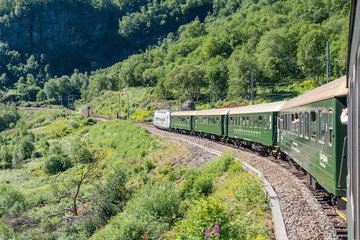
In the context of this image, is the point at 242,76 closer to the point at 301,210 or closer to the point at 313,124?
the point at 313,124

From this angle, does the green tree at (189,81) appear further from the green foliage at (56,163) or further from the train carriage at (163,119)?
the green foliage at (56,163)

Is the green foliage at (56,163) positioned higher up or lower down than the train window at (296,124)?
lower down

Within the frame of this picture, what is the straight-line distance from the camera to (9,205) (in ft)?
93.1

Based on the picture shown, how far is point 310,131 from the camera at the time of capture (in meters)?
8.92

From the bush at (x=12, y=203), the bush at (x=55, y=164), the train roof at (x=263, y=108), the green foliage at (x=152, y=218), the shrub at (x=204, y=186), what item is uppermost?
the train roof at (x=263, y=108)

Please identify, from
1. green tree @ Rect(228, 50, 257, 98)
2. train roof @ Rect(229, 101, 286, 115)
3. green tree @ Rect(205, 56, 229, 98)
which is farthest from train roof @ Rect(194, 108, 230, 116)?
green tree @ Rect(205, 56, 229, 98)

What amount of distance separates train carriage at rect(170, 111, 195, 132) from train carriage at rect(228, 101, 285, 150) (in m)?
12.6

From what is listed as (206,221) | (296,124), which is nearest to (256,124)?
(296,124)

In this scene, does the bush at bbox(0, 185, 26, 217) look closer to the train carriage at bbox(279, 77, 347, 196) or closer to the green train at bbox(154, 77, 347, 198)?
the green train at bbox(154, 77, 347, 198)

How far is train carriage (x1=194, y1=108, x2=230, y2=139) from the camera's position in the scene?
26820 mm

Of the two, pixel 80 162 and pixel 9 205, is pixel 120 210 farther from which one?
pixel 80 162

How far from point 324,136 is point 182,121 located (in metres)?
33.7

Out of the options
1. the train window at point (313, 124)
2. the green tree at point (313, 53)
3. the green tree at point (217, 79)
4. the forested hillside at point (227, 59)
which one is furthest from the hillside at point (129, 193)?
the green tree at point (313, 53)

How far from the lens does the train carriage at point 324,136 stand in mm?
6395
